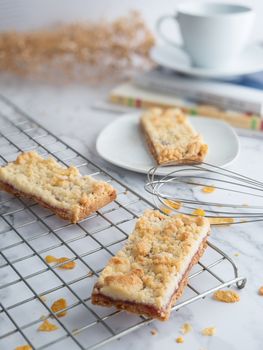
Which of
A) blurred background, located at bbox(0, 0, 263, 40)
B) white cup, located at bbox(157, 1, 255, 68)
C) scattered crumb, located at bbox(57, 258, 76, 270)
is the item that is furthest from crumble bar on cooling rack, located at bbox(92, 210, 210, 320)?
blurred background, located at bbox(0, 0, 263, 40)

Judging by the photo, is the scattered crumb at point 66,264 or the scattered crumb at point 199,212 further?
the scattered crumb at point 199,212

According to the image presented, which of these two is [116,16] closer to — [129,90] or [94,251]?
[129,90]

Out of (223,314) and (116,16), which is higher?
(116,16)

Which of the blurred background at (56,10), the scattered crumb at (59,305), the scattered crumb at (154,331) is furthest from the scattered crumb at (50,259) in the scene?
the blurred background at (56,10)

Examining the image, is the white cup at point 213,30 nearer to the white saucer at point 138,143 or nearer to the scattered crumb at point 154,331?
the white saucer at point 138,143

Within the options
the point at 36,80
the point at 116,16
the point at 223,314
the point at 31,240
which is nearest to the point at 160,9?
the point at 116,16

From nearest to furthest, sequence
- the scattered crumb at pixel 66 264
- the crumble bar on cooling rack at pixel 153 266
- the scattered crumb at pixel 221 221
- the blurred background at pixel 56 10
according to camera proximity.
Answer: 1. the crumble bar on cooling rack at pixel 153 266
2. the scattered crumb at pixel 66 264
3. the scattered crumb at pixel 221 221
4. the blurred background at pixel 56 10

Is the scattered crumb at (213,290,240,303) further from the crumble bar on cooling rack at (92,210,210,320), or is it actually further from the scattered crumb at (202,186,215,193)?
the scattered crumb at (202,186,215,193)
